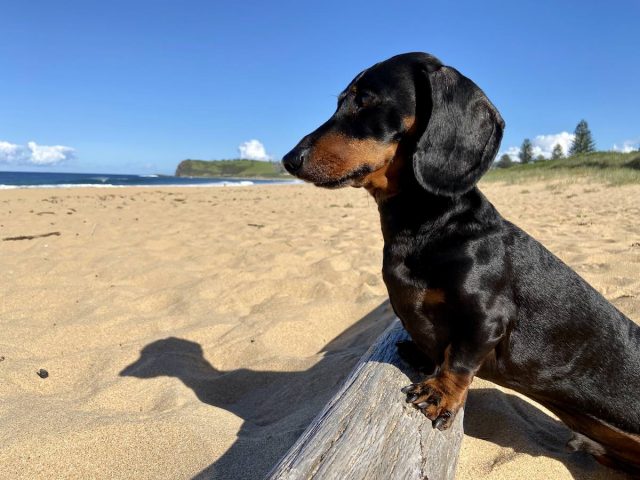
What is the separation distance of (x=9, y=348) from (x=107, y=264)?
7.26 feet

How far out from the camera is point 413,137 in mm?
2182

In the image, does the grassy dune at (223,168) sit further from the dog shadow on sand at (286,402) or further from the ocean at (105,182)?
the dog shadow on sand at (286,402)

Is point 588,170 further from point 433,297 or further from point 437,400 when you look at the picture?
point 437,400

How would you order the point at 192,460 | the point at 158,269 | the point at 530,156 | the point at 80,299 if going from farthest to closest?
the point at 530,156
the point at 158,269
the point at 80,299
the point at 192,460

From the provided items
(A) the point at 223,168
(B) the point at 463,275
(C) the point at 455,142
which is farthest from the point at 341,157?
(A) the point at 223,168

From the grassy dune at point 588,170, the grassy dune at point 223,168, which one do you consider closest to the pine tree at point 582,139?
the grassy dune at point 588,170

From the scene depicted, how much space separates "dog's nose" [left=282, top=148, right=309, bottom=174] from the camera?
6.86 ft

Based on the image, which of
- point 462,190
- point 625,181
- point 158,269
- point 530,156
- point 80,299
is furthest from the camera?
point 530,156

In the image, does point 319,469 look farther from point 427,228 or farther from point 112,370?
point 112,370

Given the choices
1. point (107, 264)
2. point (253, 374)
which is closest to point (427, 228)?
point (253, 374)

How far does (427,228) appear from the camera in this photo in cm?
214

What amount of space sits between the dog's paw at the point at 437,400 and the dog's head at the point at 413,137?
0.80 m

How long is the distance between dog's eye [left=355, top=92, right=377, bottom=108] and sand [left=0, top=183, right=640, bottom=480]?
1617mm

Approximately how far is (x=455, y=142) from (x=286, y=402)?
5.99 feet
